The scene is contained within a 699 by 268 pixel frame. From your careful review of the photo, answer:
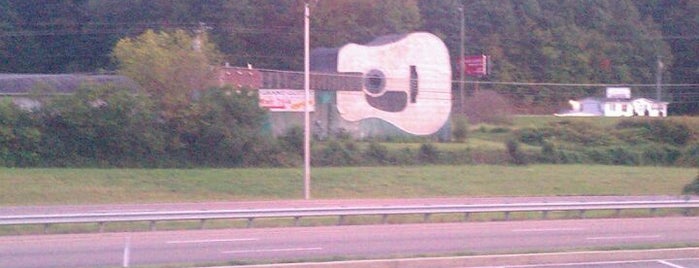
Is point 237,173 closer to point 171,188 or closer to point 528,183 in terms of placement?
point 171,188

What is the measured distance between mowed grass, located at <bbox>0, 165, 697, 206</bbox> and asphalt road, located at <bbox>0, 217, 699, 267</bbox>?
13.7 m

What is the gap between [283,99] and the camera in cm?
5594

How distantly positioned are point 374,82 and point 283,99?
7247 millimetres

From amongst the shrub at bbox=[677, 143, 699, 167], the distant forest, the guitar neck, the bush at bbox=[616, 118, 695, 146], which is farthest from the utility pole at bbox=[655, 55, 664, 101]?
the guitar neck

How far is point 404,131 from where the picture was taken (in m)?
61.2

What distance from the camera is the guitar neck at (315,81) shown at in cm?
5638

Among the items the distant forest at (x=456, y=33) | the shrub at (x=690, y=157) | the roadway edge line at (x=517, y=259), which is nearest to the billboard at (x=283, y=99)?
the shrub at (x=690, y=157)

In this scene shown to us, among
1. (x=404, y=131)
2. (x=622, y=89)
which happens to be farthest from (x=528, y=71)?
(x=404, y=131)

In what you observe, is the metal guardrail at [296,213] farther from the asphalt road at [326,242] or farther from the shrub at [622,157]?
the shrub at [622,157]

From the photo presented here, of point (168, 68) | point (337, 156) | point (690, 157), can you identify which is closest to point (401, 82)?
point (337, 156)

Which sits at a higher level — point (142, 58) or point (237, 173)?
point (142, 58)

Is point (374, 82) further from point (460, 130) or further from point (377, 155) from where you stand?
point (377, 155)

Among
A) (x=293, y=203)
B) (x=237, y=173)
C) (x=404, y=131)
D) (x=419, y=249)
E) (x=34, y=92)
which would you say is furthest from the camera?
(x=404, y=131)

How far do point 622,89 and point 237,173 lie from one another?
55171mm
